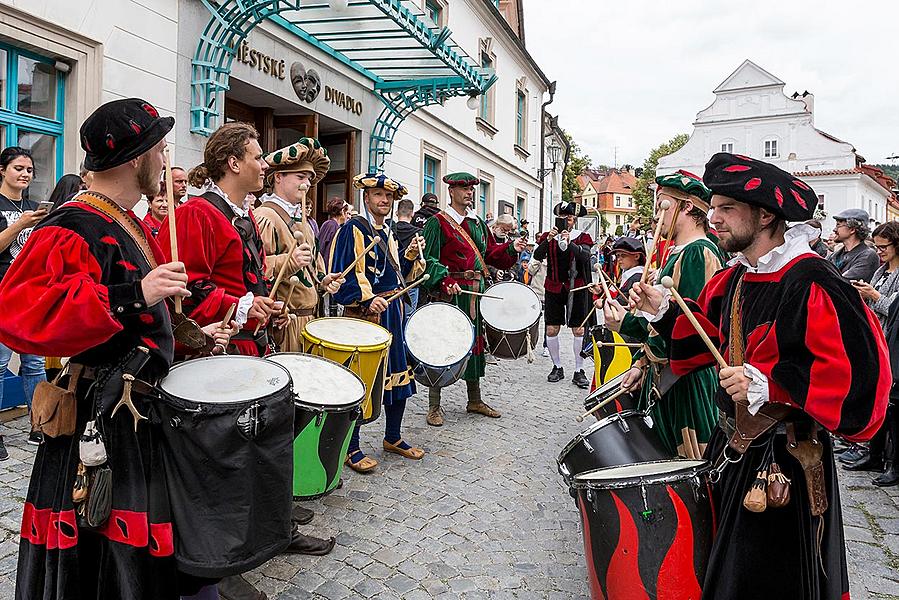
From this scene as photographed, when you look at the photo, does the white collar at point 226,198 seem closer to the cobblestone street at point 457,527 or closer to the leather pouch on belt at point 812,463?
the cobblestone street at point 457,527

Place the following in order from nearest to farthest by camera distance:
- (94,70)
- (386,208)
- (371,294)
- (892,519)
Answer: (892,519) < (371,294) < (386,208) < (94,70)

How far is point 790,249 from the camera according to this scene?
2.07 meters

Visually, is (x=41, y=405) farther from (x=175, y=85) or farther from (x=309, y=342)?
(x=175, y=85)

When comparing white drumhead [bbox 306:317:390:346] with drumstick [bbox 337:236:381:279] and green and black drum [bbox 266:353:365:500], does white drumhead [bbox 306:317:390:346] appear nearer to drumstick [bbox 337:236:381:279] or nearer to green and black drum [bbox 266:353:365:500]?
drumstick [bbox 337:236:381:279]

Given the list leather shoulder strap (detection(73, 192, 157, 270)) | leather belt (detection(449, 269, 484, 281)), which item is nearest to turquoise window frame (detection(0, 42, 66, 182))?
leather belt (detection(449, 269, 484, 281))

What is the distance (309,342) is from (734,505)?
225cm

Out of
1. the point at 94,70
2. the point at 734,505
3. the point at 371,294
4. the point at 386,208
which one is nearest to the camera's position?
the point at 734,505

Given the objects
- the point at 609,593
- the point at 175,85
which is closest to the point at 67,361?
the point at 609,593

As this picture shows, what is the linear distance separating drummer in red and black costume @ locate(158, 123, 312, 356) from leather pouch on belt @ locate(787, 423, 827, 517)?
1.94 m

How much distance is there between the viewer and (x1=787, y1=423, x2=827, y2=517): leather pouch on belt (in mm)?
1934

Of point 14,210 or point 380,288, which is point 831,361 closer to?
point 380,288

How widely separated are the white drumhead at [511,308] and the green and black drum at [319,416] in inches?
106

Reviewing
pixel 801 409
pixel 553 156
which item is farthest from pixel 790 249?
pixel 553 156

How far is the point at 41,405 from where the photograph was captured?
1.84 m
